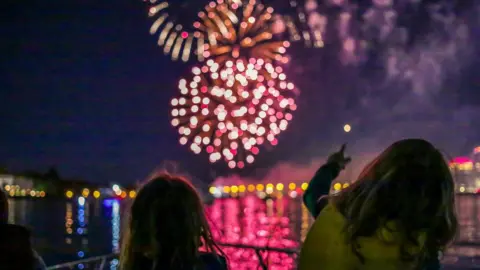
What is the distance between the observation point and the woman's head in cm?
232

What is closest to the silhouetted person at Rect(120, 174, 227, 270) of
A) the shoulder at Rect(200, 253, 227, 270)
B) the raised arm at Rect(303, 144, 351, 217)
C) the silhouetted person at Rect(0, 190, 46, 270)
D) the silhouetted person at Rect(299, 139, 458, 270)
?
the shoulder at Rect(200, 253, 227, 270)

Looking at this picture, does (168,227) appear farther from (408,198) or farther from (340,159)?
(340,159)

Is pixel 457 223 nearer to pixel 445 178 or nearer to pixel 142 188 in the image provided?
pixel 445 178

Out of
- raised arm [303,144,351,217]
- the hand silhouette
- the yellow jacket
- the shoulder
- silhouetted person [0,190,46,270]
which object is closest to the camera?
the yellow jacket

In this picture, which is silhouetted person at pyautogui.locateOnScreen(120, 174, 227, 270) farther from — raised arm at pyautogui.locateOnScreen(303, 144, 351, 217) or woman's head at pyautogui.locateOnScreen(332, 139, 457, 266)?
raised arm at pyautogui.locateOnScreen(303, 144, 351, 217)

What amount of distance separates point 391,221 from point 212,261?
99 cm

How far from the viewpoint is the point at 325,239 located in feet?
7.61

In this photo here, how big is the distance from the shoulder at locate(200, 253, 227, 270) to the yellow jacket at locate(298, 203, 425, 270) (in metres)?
0.77

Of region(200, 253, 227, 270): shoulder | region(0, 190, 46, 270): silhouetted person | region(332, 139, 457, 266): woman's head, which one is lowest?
region(200, 253, 227, 270): shoulder

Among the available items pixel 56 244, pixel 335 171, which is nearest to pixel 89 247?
pixel 56 244

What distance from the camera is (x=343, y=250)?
2.31m

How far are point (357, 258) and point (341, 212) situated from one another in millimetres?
169

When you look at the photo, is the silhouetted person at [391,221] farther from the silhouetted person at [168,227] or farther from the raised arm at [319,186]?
the raised arm at [319,186]

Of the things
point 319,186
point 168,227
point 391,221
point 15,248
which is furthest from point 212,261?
point 319,186
